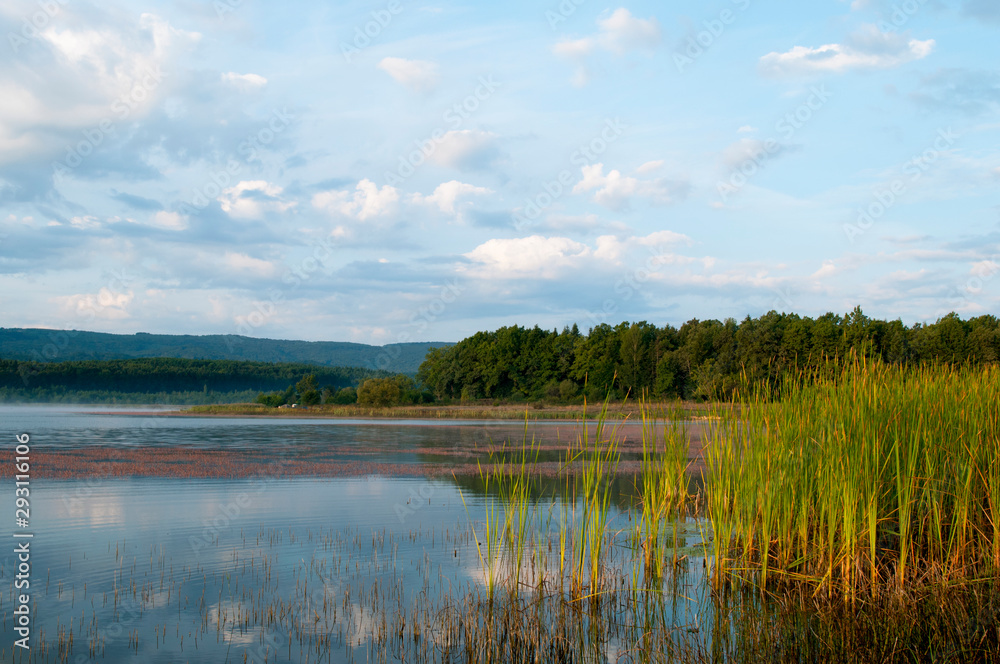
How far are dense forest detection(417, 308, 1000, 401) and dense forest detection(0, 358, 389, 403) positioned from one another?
1428 centimetres

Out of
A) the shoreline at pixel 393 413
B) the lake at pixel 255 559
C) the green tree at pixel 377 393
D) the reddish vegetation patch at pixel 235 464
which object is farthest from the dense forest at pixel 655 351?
the lake at pixel 255 559

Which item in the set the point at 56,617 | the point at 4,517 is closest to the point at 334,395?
the point at 4,517

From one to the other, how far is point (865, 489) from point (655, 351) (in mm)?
81279

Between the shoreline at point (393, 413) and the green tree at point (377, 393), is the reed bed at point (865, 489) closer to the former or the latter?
the shoreline at point (393, 413)

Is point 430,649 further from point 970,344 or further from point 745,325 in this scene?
point 745,325

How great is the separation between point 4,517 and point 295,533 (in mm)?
5309

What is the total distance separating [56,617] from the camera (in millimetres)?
6906

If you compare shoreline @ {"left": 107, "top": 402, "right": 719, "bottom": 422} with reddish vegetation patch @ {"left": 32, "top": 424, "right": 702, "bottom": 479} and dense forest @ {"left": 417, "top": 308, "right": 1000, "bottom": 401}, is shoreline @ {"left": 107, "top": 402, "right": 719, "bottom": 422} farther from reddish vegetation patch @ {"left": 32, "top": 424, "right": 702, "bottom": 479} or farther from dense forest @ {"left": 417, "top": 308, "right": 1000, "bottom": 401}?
reddish vegetation patch @ {"left": 32, "top": 424, "right": 702, "bottom": 479}

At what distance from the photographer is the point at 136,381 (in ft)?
349

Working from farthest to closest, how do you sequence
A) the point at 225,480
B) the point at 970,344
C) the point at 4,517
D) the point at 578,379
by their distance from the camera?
the point at 578,379 < the point at 970,344 < the point at 225,480 < the point at 4,517

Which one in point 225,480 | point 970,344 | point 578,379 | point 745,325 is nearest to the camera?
point 225,480

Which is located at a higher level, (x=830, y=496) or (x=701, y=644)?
(x=830, y=496)

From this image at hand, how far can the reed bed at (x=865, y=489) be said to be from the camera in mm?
6699

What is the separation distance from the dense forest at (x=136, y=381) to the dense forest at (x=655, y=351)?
14.3m
